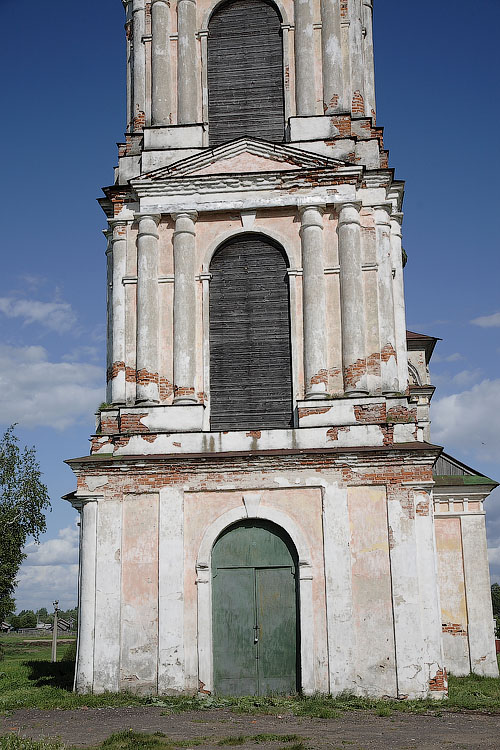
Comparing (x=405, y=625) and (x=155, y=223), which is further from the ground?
(x=155, y=223)

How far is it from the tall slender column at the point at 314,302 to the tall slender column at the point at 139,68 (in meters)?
4.15

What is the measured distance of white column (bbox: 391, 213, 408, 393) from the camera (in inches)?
647

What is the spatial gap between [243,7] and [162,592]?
11903 mm

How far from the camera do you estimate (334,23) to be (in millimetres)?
17422

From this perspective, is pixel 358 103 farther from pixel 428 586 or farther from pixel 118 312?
pixel 428 586

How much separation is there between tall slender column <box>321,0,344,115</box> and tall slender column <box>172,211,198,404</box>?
3549 millimetres

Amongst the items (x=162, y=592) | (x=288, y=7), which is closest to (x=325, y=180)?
(x=288, y=7)

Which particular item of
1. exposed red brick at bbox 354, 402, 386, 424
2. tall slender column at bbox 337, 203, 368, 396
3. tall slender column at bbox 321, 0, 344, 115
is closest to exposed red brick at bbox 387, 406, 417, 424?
exposed red brick at bbox 354, 402, 386, 424

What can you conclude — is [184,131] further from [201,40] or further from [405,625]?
[405,625]

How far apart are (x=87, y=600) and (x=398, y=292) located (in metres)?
8.32

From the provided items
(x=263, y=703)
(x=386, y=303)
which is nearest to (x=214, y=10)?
(x=386, y=303)

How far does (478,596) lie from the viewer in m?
19.2

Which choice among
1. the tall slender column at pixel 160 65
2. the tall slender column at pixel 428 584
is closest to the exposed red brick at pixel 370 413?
the tall slender column at pixel 428 584

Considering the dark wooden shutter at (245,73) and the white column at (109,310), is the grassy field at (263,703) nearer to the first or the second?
the white column at (109,310)
